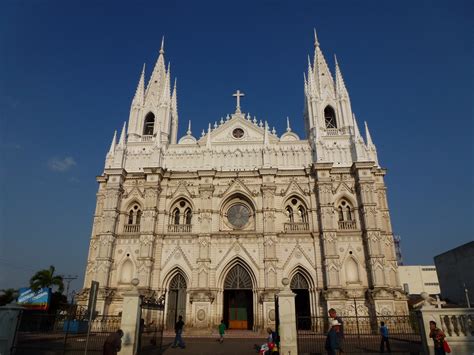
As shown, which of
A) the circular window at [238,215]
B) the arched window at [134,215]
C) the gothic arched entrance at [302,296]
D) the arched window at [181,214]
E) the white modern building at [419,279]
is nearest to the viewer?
the gothic arched entrance at [302,296]

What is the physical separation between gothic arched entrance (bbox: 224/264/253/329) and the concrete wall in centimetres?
2084

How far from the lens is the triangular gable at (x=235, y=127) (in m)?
28.3

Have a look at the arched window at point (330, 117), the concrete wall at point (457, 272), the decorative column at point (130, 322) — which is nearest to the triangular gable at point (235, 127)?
the arched window at point (330, 117)

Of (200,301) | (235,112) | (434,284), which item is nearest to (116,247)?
(200,301)

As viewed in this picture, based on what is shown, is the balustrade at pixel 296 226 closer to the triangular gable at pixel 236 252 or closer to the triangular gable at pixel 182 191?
the triangular gable at pixel 236 252

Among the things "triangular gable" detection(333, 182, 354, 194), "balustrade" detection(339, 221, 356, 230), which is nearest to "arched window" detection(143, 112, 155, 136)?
"triangular gable" detection(333, 182, 354, 194)

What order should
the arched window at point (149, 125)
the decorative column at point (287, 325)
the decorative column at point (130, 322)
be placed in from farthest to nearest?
1. the arched window at point (149, 125)
2. the decorative column at point (287, 325)
3. the decorative column at point (130, 322)

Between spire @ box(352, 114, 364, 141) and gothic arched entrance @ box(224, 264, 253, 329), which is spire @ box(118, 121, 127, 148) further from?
spire @ box(352, 114, 364, 141)

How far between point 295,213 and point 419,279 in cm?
5346

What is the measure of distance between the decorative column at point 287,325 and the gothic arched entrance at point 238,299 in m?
12.1

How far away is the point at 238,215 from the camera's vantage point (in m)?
26.2

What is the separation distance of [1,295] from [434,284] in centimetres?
7143

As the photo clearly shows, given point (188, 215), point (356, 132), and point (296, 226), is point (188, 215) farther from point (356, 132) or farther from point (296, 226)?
point (356, 132)

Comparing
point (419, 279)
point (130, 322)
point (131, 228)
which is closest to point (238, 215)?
point (131, 228)
